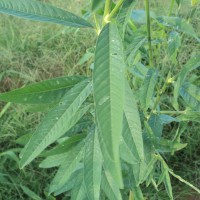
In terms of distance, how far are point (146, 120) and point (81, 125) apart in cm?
16

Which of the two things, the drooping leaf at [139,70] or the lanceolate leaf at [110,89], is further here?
the drooping leaf at [139,70]

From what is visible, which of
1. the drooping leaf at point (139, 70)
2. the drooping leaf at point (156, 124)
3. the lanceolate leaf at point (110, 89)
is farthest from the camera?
the drooping leaf at point (139, 70)

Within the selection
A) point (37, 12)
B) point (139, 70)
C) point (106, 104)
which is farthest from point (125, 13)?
point (139, 70)

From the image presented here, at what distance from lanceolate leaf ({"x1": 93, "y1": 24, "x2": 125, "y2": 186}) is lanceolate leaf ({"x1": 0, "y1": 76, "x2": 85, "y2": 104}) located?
0.26m

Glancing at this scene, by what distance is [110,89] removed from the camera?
57 centimetres

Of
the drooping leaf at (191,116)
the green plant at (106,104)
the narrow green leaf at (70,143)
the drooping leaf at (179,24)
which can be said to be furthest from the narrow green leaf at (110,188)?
the drooping leaf at (179,24)

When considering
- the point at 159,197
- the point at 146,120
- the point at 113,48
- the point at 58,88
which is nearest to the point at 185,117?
the point at 146,120

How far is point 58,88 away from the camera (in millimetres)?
904

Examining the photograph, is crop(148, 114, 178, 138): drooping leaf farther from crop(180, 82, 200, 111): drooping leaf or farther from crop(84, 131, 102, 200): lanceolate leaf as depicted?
crop(84, 131, 102, 200): lanceolate leaf

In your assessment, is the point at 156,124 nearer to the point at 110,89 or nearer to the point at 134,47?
the point at 134,47

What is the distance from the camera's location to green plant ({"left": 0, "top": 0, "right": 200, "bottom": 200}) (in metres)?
0.57

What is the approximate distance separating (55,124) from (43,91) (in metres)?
0.12

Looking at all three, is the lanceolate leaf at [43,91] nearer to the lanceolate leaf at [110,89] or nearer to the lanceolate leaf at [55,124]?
the lanceolate leaf at [55,124]

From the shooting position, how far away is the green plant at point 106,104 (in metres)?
0.57
